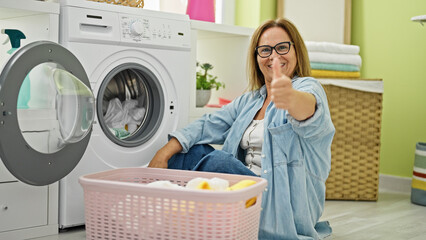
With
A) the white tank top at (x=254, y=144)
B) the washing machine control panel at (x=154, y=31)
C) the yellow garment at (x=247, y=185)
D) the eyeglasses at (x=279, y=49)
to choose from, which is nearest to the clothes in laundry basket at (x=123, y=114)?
the washing machine control panel at (x=154, y=31)

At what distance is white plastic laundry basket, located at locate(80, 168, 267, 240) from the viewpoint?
152 centimetres

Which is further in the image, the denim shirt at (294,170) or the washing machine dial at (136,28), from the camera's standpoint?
the washing machine dial at (136,28)

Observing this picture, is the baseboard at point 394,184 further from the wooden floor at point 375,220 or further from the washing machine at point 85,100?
the washing machine at point 85,100

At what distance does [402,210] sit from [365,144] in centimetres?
42

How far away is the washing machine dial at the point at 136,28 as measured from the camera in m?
2.33

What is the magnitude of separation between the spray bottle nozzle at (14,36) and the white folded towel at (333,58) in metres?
1.59

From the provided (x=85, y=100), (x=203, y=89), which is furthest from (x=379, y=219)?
(x=85, y=100)

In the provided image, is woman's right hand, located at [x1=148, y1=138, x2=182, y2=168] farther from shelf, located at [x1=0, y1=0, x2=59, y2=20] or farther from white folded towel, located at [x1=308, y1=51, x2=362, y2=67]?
white folded towel, located at [x1=308, y1=51, x2=362, y2=67]

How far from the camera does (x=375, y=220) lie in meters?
2.60

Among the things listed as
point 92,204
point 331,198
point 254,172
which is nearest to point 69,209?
point 92,204

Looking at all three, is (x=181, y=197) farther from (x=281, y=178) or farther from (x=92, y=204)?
(x=281, y=178)

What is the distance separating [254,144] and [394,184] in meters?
1.60

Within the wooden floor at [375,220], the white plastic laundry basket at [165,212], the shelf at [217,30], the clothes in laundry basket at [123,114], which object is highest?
the shelf at [217,30]

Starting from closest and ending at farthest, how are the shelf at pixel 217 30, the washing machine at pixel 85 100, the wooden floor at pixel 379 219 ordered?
the washing machine at pixel 85 100, the wooden floor at pixel 379 219, the shelf at pixel 217 30
